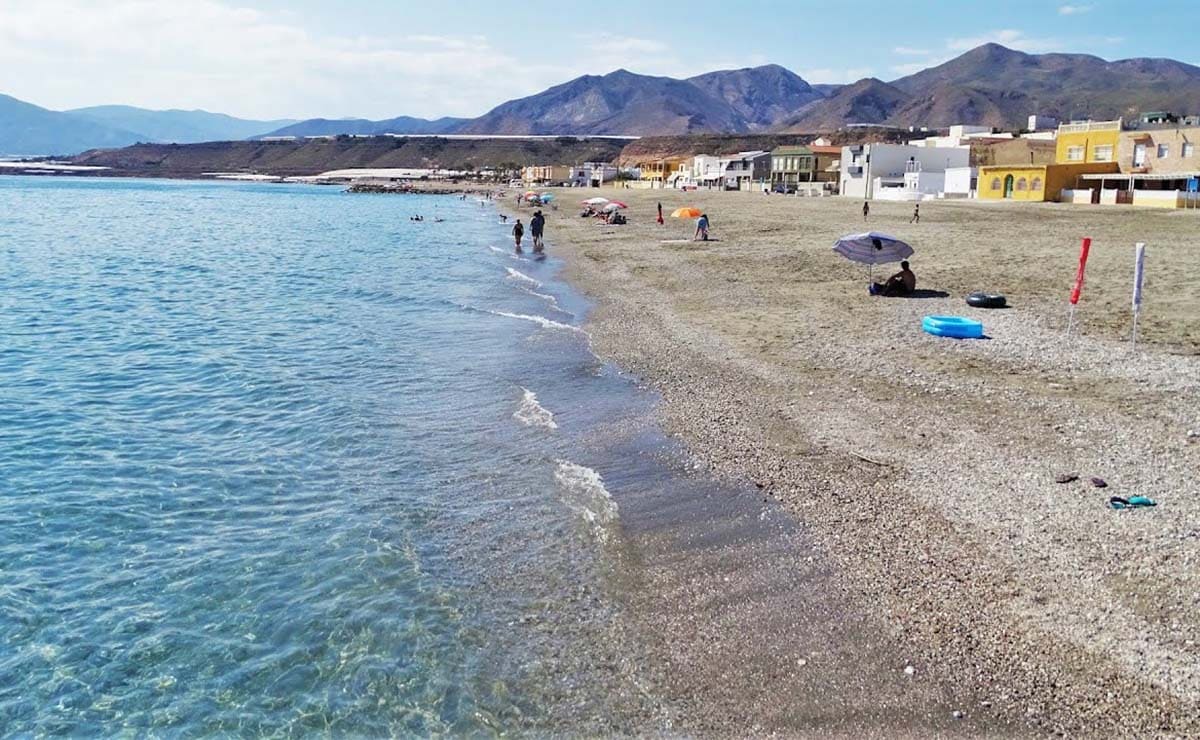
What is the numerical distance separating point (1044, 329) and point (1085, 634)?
12.3 metres

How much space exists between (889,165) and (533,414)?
77853mm

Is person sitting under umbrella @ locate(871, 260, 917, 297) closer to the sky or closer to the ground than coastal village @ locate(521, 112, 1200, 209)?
closer to the ground

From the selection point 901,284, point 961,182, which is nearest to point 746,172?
point 961,182

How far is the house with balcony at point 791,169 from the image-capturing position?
102 m

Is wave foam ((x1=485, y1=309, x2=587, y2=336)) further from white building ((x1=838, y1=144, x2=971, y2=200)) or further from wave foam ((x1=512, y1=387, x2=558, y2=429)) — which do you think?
white building ((x1=838, y1=144, x2=971, y2=200))

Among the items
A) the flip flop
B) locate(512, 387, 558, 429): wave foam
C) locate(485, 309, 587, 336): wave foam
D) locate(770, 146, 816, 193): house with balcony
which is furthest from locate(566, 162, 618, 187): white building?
the flip flop

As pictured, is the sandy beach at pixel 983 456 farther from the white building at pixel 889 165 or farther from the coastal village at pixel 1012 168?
the white building at pixel 889 165

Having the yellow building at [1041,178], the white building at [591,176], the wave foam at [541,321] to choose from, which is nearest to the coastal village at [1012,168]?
the yellow building at [1041,178]

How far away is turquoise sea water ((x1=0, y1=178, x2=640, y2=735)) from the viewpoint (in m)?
7.18

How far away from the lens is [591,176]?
159 m

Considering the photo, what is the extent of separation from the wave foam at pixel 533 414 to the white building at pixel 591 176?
5628 inches

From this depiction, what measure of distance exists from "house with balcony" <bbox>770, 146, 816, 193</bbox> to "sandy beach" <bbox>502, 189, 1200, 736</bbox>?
7758 centimetres

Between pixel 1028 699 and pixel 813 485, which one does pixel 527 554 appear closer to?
pixel 813 485

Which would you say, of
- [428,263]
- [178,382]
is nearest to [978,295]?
[178,382]
